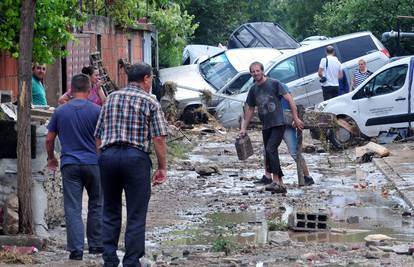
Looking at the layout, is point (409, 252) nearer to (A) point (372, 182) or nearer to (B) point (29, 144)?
(B) point (29, 144)

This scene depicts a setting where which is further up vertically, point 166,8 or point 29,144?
point 166,8

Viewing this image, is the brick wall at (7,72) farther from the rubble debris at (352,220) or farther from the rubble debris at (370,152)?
the rubble debris at (352,220)

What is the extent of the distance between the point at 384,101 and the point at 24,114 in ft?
40.1

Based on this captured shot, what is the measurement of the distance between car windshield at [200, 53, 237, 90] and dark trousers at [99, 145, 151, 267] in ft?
63.7

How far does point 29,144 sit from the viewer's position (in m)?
9.71

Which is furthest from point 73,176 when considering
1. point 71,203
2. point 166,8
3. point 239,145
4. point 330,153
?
point 166,8

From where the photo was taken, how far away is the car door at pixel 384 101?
2048 centimetres

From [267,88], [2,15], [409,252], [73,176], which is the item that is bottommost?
[409,252]

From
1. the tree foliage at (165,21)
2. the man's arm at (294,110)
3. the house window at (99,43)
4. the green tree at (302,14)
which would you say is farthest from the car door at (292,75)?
the green tree at (302,14)

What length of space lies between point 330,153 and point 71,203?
11682 mm

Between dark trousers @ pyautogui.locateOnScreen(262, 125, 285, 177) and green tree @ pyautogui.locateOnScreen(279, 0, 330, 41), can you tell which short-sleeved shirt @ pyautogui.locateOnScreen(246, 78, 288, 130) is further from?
green tree @ pyautogui.locateOnScreen(279, 0, 330, 41)

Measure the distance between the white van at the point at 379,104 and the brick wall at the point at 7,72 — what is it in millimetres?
6980

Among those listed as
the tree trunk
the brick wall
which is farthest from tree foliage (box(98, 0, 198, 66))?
the tree trunk

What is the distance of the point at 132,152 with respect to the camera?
8.34 m
